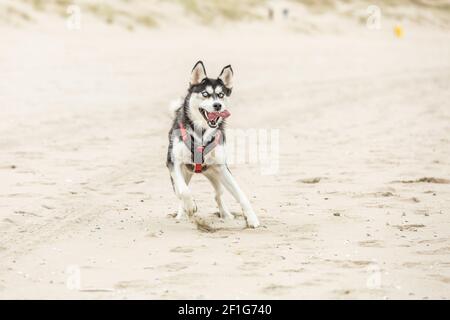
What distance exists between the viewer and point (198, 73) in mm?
8781

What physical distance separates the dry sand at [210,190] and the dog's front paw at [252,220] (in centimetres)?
11

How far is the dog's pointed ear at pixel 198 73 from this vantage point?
8750mm

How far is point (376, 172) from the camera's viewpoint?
37.8ft

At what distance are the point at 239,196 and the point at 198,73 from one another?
119 centimetres

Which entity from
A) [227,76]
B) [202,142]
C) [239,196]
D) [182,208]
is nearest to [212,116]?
[202,142]

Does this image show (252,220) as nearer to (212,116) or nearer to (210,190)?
(212,116)

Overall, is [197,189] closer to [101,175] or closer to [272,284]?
[101,175]

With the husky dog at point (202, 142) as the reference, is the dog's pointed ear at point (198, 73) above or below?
above

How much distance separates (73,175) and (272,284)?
492 centimetres

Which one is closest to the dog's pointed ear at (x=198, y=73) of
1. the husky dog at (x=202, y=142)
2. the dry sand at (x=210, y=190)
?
the husky dog at (x=202, y=142)

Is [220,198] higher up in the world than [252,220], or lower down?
higher up

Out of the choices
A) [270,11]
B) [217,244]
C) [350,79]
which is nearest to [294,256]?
[217,244]

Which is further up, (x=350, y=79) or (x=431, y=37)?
(x=431, y=37)

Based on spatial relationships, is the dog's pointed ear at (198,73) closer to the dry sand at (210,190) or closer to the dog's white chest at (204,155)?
the dog's white chest at (204,155)
